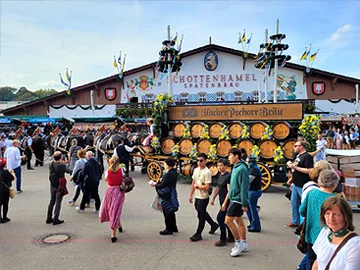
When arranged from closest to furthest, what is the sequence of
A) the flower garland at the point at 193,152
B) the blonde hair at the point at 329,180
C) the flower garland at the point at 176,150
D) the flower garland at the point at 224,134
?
the blonde hair at the point at 329,180 < the flower garland at the point at 224,134 < the flower garland at the point at 193,152 < the flower garland at the point at 176,150

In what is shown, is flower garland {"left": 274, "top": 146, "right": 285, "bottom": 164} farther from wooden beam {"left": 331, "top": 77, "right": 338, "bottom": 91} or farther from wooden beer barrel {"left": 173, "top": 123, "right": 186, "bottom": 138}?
wooden beam {"left": 331, "top": 77, "right": 338, "bottom": 91}

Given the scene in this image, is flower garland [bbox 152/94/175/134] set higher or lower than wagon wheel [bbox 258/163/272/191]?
higher

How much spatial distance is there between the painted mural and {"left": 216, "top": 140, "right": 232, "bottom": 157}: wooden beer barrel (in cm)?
2184

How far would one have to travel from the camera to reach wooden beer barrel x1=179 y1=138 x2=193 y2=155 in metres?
11.0

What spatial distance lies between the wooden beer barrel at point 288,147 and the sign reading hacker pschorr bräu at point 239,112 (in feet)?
2.40

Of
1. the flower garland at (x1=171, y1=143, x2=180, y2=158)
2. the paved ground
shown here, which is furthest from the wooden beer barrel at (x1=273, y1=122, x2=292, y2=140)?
the flower garland at (x1=171, y1=143, x2=180, y2=158)

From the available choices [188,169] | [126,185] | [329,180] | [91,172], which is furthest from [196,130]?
[329,180]

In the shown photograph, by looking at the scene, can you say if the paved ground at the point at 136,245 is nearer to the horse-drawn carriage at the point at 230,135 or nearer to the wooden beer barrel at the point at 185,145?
the horse-drawn carriage at the point at 230,135

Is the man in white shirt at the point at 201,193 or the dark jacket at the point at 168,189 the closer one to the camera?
the man in white shirt at the point at 201,193

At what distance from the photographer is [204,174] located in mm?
5859

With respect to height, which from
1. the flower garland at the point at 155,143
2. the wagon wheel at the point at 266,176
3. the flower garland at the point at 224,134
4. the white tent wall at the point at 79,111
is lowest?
the wagon wheel at the point at 266,176

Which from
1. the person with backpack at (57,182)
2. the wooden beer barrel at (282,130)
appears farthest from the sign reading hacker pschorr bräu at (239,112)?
the person with backpack at (57,182)

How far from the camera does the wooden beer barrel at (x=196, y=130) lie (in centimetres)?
1089

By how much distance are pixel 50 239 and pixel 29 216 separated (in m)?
1.86
